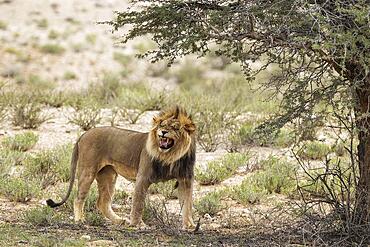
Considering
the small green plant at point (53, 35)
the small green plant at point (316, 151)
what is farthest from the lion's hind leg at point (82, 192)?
the small green plant at point (53, 35)

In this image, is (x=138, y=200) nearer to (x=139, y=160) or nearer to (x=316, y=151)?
(x=139, y=160)

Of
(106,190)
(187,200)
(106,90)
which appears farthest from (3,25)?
(187,200)

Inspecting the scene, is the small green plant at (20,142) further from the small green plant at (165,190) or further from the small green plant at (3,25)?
the small green plant at (3,25)

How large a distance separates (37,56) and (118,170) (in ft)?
79.6

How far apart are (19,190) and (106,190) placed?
1.66 m

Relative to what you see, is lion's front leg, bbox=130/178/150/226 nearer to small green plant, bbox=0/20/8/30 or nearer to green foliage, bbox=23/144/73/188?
green foliage, bbox=23/144/73/188

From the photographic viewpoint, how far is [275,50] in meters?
9.62

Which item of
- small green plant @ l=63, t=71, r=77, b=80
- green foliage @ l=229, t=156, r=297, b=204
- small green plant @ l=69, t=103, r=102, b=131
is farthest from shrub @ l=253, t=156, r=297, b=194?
small green plant @ l=63, t=71, r=77, b=80

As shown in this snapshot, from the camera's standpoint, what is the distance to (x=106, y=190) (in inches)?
446

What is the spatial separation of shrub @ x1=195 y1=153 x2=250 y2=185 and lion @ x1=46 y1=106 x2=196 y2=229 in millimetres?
2664

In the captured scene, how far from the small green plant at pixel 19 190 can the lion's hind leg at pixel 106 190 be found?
1.47 m

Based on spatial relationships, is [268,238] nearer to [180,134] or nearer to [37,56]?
[180,134]

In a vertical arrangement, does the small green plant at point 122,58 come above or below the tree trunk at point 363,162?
below

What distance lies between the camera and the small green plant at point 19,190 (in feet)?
40.6
